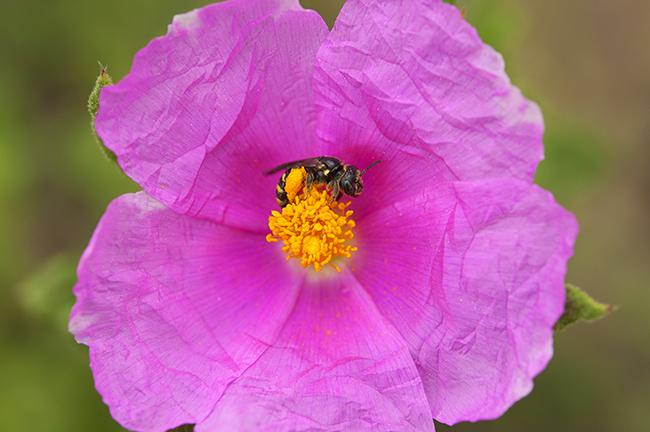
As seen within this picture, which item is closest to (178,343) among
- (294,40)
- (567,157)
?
(294,40)

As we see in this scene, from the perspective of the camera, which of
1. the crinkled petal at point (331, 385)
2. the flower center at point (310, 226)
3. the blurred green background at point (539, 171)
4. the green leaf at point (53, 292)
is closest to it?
the crinkled petal at point (331, 385)

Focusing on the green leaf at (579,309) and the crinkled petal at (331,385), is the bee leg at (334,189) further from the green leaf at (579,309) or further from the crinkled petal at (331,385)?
the green leaf at (579,309)

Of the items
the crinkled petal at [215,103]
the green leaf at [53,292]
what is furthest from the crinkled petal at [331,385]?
the green leaf at [53,292]

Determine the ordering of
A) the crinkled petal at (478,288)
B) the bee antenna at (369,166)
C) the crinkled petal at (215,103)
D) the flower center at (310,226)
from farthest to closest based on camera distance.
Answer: the flower center at (310,226) < the bee antenna at (369,166) < the crinkled petal at (215,103) < the crinkled petal at (478,288)

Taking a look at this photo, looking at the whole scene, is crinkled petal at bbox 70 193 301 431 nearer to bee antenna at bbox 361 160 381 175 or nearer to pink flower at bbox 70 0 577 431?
pink flower at bbox 70 0 577 431

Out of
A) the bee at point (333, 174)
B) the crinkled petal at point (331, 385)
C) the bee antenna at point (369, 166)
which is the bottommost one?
the crinkled petal at point (331, 385)

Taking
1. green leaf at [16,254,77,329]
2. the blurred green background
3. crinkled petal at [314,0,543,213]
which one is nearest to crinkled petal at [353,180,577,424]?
crinkled petal at [314,0,543,213]

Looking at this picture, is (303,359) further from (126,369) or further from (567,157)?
(567,157)

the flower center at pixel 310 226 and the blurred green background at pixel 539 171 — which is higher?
the flower center at pixel 310 226

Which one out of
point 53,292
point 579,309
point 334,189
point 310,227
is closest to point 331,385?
point 310,227
